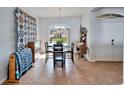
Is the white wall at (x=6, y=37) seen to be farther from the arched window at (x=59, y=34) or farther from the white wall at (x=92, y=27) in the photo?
the arched window at (x=59, y=34)

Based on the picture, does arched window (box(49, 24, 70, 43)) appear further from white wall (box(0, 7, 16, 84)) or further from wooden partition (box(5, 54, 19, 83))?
wooden partition (box(5, 54, 19, 83))

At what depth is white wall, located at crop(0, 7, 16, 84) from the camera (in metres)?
4.66

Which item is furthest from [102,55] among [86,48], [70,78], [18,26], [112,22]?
[18,26]

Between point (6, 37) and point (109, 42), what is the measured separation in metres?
5.02

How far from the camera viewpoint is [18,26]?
6.18 m

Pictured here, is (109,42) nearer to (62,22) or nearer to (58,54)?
(58,54)

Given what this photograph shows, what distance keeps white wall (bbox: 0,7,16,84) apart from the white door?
4120 mm

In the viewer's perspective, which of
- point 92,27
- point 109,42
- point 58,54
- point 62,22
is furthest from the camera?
point 62,22

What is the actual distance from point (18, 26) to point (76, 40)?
6295 millimetres

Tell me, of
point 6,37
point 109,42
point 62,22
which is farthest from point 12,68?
point 62,22

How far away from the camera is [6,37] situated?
5.02 m

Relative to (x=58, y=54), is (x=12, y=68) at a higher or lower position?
lower

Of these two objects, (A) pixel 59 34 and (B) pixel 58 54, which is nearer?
(B) pixel 58 54
